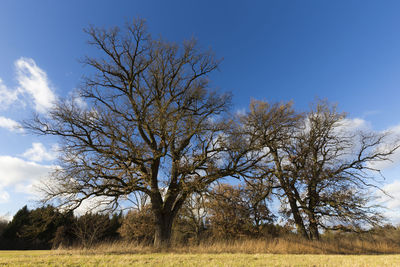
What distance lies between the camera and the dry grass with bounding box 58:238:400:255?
9.79 meters

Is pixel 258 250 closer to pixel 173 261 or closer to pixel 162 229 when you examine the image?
pixel 162 229

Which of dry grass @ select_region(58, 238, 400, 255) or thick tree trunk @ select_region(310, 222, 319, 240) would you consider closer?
dry grass @ select_region(58, 238, 400, 255)

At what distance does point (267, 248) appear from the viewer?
11.0 m

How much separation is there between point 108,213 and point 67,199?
229 centimetres

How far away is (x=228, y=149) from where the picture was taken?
11.7 meters

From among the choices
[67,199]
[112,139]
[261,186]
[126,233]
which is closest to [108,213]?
[67,199]

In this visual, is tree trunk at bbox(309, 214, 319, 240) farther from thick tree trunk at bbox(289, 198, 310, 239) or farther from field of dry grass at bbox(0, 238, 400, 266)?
field of dry grass at bbox(0, 238, 400, 266)

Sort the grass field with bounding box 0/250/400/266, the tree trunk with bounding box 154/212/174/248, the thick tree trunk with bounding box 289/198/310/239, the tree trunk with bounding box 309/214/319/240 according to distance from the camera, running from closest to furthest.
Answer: the grass field with bounding box 0/250/400/266 < the tree trunk with bounding box 154/212/174/248 < the tree trunk with bounding box 309/214/319/240 < the thick tree trunk with bounding box 289/198/310/239

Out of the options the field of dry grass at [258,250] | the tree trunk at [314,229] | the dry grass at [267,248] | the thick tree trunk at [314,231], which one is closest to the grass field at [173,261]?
the field of dry grass at [258,250]

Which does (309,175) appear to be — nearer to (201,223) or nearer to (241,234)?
(241,234)

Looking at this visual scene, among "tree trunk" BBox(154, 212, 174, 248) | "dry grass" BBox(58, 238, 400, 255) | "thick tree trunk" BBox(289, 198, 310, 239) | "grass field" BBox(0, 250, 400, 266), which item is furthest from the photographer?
"thick tree trunk" BBox(289, 198, 310, 239)

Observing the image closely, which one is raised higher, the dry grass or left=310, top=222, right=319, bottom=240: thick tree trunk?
left=310, top=222, right=319, bottom=240: thick tree trunk

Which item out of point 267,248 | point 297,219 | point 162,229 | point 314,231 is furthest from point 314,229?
point 162,229

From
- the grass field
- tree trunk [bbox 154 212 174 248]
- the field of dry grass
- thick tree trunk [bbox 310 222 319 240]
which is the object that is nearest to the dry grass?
the field of dry grass
